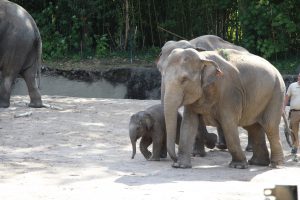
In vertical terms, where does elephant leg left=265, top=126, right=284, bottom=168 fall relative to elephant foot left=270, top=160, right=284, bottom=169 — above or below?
above

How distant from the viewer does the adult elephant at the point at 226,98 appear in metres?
9.81

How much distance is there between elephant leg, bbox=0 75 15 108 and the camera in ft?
50.4

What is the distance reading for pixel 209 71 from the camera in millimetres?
9922

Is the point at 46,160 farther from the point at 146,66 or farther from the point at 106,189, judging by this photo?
the point at 146,66

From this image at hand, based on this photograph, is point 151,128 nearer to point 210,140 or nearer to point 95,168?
point 95,168

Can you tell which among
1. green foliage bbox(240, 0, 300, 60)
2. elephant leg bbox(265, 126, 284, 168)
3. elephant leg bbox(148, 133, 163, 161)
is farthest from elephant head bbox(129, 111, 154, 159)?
green foliage bbox(240, 0, 300, 60)

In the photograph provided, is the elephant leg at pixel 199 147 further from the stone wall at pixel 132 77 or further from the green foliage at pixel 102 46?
the green foliage at pixel 102 46

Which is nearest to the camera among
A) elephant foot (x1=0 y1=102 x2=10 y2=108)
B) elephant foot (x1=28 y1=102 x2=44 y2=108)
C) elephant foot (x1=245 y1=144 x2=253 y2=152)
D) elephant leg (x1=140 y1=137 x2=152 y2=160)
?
elephant leg (x1=140 y1=137 x2=152 y2=160)

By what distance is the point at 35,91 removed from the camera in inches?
619

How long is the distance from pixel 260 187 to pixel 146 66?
1383 centimetres

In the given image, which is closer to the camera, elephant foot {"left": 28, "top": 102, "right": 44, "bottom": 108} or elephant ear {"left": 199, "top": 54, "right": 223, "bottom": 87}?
elephant ear {"left": 199, "top": 54, "right": 223, "bottom": 87}

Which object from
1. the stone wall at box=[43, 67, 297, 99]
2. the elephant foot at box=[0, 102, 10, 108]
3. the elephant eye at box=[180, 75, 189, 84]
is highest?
the elephant eye at box=[180, 75, 189, 84]

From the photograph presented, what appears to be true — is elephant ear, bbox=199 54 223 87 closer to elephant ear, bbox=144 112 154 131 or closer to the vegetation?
elephant ear, bbox=144 112 154 131

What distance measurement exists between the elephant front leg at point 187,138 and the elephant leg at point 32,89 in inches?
239
